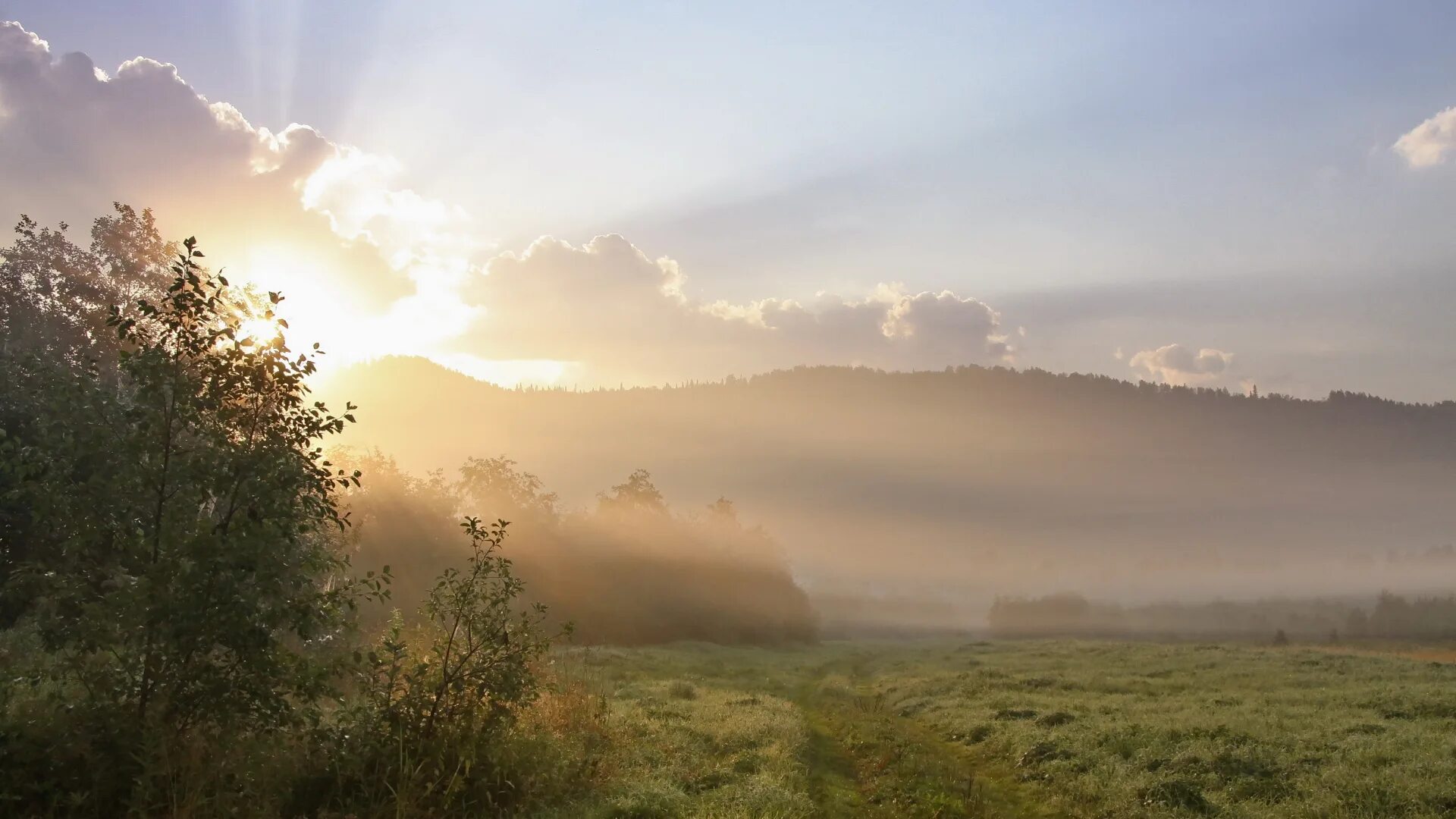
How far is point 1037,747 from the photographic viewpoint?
67.6 feet

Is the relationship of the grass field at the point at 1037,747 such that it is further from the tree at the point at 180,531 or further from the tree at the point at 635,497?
the tree at the point at 635,497

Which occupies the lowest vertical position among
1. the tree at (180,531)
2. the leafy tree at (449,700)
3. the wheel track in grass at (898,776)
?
the wheel track in grass at (898,776)

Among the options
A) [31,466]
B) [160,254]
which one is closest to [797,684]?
[31,466]

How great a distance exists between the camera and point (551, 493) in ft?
316

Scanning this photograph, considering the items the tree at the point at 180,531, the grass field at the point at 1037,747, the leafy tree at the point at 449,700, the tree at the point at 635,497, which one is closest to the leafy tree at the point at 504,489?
the tree at the point at 635,497

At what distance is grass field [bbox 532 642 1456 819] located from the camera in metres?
15.0

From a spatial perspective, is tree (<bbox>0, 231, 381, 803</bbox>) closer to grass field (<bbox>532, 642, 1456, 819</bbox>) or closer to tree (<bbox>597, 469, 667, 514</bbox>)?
grass field (<bbox>532, 642, 1456, 819</bbox>)

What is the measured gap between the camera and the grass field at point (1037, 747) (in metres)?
15.0

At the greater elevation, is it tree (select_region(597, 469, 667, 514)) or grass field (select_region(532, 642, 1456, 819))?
tree (select_region(597, 469, 667, 514))

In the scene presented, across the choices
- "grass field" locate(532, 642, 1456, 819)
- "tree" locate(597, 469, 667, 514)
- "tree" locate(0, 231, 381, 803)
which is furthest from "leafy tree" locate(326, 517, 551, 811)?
"tree" locate(597, 469, 667, 514)

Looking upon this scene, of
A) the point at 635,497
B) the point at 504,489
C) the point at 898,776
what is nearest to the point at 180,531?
the point at 898,776

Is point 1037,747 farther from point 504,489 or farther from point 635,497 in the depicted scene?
point 635,497

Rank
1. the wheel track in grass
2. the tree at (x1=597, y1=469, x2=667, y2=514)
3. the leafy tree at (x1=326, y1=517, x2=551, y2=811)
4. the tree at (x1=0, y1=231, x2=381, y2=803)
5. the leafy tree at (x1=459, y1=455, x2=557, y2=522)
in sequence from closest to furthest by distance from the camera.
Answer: the tree at (x1=0, y1=231, x2=381, y2=803) < the leafy tree at (x1=326, y1=517, x2=551, y2=811) < the wheel track in grass < the leafy tree at (x1=459, y1=455, x2=557, y2=522) < the tree at (x1=597, y1=469, x2=667, y2=514)

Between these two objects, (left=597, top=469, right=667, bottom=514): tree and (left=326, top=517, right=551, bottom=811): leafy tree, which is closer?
(left=326, top=517, right=551, bottom=811): leafy tree
